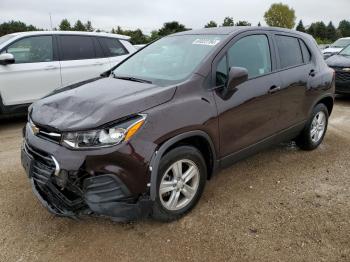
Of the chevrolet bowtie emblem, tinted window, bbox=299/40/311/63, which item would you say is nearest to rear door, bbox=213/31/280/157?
tinted window, bbox=299/40/311/63

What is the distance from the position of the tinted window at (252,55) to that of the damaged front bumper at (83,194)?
1.74 meters

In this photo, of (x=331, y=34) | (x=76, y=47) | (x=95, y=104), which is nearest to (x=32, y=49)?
(x=76, y=47)

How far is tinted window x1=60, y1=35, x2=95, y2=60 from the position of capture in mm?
6949

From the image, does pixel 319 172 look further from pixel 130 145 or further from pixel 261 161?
pixel 130 145

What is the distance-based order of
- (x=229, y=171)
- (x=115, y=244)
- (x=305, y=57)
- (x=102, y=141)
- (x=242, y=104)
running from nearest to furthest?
(x=102, y=141) → (x=115, y=244) → (x=242, y=104) → (x=229, y=171) → (x=305, y=57)

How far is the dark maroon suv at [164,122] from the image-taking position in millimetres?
2760

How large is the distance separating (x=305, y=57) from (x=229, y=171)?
72.1 inches

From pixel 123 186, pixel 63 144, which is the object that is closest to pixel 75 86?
pixel 63 144

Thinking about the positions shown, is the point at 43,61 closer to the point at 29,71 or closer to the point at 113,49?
the point at 29,71

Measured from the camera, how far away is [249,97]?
3.73 m

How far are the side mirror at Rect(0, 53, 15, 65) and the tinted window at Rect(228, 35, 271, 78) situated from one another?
13.6ft

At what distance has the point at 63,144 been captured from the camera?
2799mm

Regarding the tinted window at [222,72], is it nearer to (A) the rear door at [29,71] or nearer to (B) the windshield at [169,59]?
(B) the windshield at [169,59]

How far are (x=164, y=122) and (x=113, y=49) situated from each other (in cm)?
509
